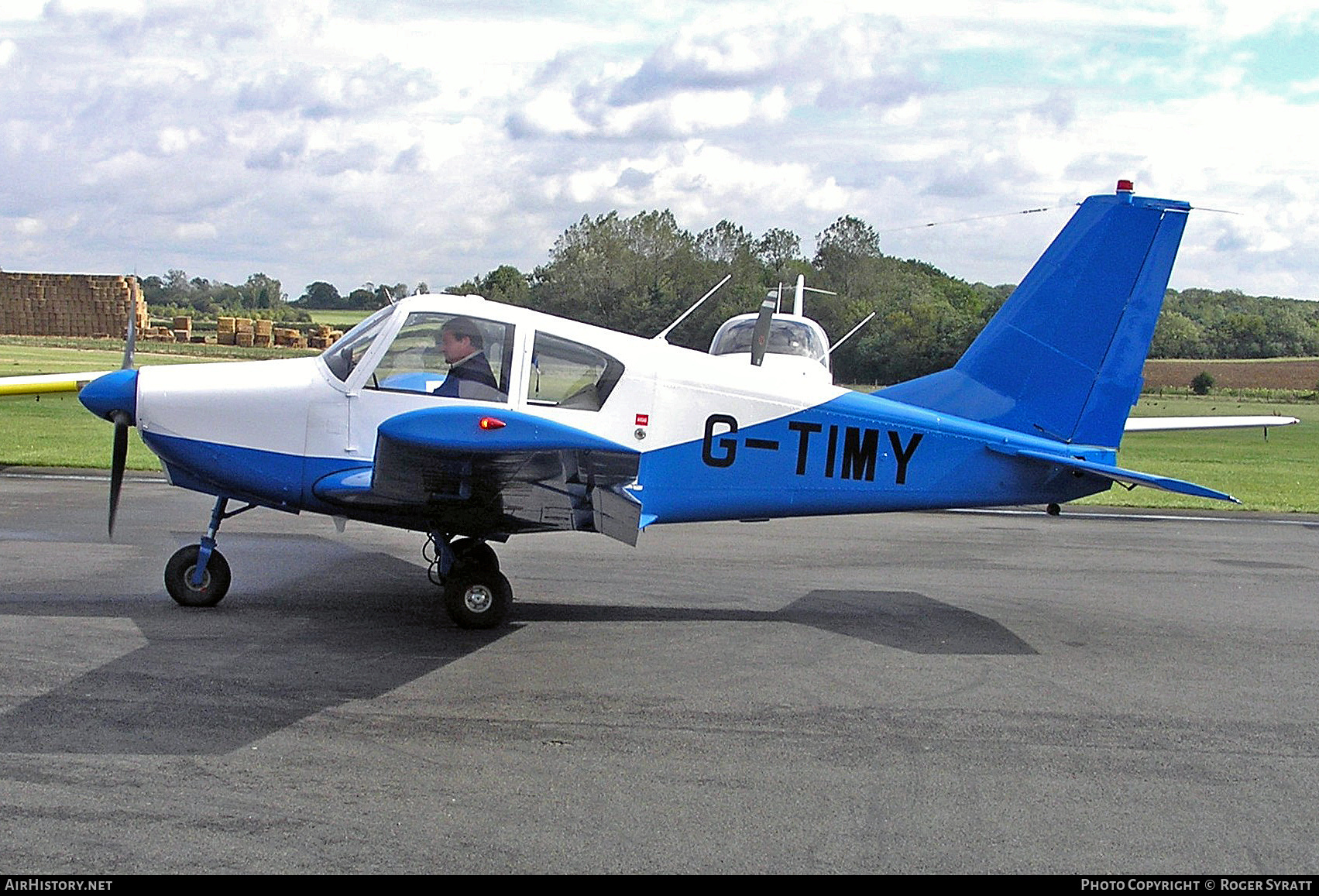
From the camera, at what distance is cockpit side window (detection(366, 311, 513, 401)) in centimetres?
805

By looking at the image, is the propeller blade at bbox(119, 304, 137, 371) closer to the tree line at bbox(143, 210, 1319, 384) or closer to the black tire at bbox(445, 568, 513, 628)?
the black tire at bbox(445, 568, 513, 628)

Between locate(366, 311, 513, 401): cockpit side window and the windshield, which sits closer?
locate(366, 311, 513, 401): cockpit side window

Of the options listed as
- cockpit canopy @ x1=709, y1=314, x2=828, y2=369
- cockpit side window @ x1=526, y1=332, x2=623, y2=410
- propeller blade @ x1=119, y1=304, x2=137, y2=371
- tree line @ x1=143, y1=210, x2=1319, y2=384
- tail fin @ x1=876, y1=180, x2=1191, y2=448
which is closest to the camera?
cockpit side window @ x1=526, y1=332, x2=623, y2=410

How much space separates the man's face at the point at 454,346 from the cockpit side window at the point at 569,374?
0.43 m

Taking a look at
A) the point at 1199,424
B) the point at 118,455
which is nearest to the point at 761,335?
the point at 1199,424

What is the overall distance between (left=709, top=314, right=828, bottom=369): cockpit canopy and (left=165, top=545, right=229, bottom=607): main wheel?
32.9 feet

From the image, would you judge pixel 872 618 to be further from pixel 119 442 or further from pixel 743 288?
pixel 743 288

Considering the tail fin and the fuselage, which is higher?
the tail fin

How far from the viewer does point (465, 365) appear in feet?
26.5

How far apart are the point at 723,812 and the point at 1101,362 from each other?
5358 millimetres

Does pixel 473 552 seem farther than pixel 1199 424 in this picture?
No

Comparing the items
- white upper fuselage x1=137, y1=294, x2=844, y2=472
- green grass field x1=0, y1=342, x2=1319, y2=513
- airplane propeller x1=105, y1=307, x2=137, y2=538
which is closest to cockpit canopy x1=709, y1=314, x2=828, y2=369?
green grass field x1=0, y1=342, x2=1319, y2=513

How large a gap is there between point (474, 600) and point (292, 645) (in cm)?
120
